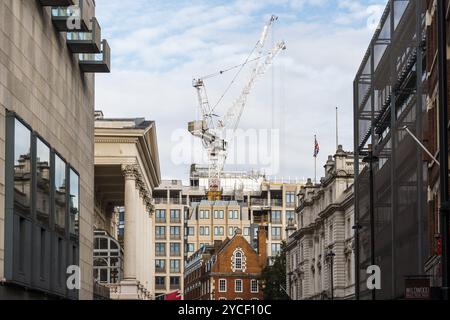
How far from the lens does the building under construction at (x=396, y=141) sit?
5084 cm

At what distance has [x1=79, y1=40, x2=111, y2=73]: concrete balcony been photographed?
61969 millimetres

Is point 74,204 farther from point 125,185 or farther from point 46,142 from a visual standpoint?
point 125,185

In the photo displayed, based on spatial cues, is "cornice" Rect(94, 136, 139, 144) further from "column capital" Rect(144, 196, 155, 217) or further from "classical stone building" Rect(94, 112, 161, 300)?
"column capital" Rect(144, 196, 155, 217)

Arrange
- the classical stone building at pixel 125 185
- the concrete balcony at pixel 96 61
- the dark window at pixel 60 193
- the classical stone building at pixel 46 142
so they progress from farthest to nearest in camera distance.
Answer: the classical stone building at pixel 125 185 → the concrete balcony at pixel 96 61 → the dark window at pixel 60 193 → the classical stone building at pixel 46 142

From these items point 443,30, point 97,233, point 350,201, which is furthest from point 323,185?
point 443,30

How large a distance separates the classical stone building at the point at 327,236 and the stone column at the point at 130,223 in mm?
19601

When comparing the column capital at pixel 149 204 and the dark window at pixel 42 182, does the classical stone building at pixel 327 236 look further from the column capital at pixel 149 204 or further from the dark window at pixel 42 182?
the dark window at pixel 42 182

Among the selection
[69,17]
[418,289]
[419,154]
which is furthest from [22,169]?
[418,289]

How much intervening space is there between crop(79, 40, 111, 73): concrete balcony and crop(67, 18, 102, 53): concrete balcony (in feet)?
8.34

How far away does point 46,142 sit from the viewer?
48.8 metres

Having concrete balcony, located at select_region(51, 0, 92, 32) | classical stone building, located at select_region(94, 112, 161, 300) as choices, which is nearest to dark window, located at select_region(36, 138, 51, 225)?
concrete balcony, located at select_region(51, 0, 92, 32)

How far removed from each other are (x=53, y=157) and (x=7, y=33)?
11801mm

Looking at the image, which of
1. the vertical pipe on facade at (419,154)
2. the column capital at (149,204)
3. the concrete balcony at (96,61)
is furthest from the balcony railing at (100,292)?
the vertical pipe on facade at (419,154)

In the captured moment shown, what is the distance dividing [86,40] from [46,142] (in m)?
11.0
